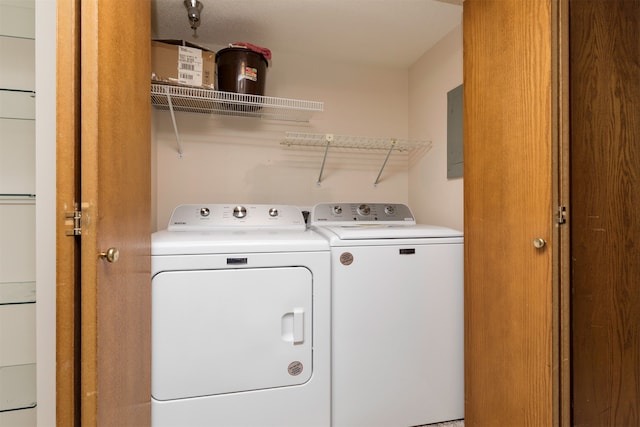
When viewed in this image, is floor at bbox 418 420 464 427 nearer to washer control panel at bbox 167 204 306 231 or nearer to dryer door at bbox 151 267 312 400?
dryer door at bbox 151 267 312 400

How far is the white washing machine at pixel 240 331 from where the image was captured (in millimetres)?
1308

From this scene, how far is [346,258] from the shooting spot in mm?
1489

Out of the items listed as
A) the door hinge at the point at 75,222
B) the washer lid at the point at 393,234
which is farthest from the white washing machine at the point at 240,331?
the door hinge at the point at 75,222

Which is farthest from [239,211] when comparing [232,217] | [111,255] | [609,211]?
[609,211]

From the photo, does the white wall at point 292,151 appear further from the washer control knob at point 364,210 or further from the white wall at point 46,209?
the white wall at point 46,209

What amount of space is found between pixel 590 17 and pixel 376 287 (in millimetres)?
1418

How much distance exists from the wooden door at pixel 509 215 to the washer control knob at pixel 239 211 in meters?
1.26

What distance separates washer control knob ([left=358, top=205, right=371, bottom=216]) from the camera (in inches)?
81.9

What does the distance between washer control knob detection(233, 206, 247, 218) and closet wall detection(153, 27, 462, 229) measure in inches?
14.5

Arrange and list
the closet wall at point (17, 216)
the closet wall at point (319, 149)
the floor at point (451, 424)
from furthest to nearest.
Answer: the closet wall at point (319, 149), the floor at point (451, 424), the closet wall at point (17, 216)

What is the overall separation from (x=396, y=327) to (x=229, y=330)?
2.63 feet

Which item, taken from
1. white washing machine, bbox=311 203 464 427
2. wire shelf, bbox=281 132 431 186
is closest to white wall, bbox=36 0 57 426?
white washing machine, bbox=311 203 464 427

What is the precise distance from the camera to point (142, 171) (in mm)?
1234

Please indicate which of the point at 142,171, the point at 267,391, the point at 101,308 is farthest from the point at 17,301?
the point at 267,391
